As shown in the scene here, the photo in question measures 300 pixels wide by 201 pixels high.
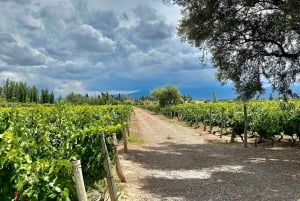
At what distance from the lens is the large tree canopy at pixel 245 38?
54.8 feet

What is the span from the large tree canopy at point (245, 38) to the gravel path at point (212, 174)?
3.29m

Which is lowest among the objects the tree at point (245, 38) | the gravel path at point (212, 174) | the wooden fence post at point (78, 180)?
the gravel path at point (212, 174)

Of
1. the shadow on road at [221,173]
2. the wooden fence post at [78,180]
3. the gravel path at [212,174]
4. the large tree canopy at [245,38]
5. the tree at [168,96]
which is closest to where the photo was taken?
the wooden fence post at [78,180]

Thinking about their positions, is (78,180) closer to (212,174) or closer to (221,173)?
(212,174)

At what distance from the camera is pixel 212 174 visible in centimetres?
1284

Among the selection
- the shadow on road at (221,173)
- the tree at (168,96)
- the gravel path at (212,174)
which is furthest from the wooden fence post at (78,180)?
the tree at (168,96)

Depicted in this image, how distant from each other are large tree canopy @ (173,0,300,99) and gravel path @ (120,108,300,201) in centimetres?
329

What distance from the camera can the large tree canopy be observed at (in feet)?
54.8

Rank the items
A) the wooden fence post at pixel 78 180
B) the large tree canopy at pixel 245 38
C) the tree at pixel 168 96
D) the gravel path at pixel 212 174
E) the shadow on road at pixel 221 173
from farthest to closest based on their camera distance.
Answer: the tree at pixel 168 96, the large tree canopy at pixel 245 38, the shadow on road at pixel 221 173, the gravel path at pixel 212 174, the wooden fence post at pixel 78 180

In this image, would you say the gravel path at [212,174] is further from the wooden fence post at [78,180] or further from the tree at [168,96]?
the tree at [168,96]

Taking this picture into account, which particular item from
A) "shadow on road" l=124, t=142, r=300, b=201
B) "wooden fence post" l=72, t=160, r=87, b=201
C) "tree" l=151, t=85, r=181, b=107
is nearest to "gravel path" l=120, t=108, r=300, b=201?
"shadow on road" l=124, t=142, r=300, b=201

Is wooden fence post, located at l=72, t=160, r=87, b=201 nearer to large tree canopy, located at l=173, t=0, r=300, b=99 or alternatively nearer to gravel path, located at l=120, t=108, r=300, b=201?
gravel path, located at l=120, t=108, r=300, b=201

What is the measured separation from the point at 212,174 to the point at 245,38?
22.9ft

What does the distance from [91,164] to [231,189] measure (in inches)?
168
